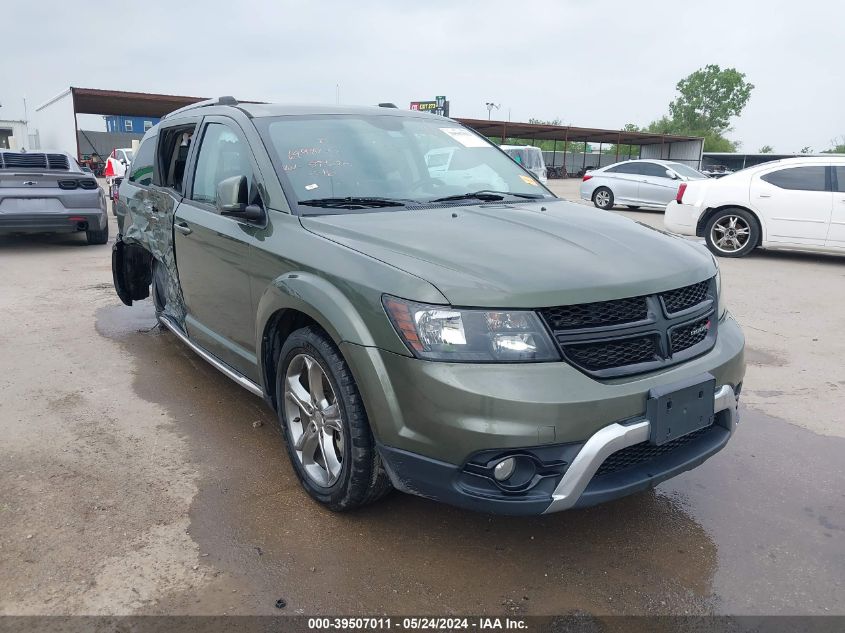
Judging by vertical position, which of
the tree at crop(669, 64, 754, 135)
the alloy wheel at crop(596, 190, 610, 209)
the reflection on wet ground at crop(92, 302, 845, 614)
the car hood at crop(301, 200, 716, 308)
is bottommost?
the reflection on wet ground at crop(92, 302, 845, 614)

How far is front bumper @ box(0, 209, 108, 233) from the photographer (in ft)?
29.3

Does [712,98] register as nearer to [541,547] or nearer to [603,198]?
[603,198]

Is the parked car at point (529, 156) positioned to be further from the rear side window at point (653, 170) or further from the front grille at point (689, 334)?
the front grille at point (689, 334)

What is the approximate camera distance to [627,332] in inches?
92.6

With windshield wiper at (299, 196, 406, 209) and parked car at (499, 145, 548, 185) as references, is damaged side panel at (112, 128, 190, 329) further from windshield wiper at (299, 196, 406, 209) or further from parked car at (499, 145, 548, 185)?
parked car at (499, 145, 548, 185)

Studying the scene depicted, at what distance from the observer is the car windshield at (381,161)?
3186 mm

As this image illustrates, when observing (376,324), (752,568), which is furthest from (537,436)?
(752,568)

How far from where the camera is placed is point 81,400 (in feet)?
13.5

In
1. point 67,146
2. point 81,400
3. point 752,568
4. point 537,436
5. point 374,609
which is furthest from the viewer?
point 67,146

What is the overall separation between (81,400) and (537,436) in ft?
10.3

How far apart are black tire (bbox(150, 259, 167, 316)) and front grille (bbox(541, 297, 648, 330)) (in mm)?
3205

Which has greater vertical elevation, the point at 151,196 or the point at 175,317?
the point at 151,196

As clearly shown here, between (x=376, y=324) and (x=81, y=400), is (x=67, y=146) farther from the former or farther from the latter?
(x=376, y=324)

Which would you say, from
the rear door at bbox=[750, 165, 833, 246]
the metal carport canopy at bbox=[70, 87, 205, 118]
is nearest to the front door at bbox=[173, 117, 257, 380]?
the rear door at bbox=[750, 165, 833, 246]
